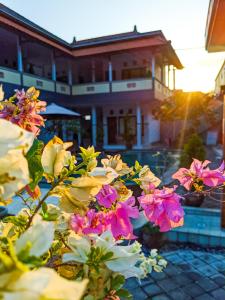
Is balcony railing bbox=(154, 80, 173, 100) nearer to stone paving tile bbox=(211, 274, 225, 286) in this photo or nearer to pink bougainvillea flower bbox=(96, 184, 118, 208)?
stone paving tile bbox=(211, 274, 225, 286)

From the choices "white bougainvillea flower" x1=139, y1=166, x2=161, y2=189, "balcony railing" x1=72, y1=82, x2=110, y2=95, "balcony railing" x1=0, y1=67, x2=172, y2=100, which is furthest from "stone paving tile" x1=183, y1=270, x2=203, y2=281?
"balcony railing" x1=72, y1=82, x2=110, y2=95

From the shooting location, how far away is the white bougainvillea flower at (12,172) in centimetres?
46

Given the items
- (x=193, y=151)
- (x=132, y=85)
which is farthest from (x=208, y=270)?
(x=132, y=85)

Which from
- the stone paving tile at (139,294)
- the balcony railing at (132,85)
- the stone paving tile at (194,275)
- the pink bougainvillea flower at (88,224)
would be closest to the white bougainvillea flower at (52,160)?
the pink bougainvillea flower at (88,224)

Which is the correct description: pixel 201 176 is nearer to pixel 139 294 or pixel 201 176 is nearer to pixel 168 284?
pixel 139 294

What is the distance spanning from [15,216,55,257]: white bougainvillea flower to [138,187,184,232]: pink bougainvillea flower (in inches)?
19.6

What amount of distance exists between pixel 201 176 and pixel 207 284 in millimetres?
2740

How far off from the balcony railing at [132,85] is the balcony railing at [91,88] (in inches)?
22.5

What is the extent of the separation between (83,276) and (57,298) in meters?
0.30

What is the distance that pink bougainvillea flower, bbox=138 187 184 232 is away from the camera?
0.88 meters

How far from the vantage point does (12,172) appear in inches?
18.2

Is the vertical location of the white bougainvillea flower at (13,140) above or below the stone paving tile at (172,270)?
above

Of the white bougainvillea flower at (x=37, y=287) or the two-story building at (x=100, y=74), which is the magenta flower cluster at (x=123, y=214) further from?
the two-story building at (x=100, y=74)

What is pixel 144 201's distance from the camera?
3.01 ft
